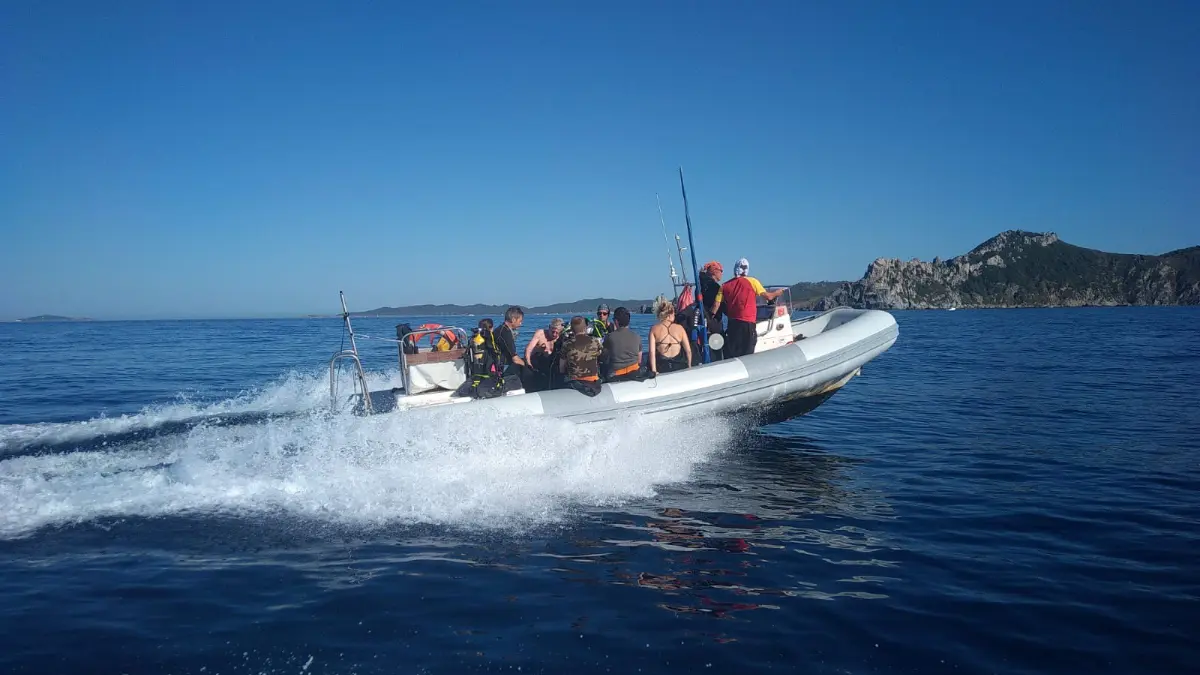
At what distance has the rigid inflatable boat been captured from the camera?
787cm

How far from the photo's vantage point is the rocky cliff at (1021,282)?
381ft

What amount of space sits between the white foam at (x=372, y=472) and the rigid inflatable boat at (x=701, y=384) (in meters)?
0.24

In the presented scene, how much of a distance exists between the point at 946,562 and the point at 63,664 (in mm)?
5565

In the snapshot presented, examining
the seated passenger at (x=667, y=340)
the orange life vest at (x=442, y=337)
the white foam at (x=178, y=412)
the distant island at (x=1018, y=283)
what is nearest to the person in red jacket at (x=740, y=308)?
the seated passenger at (x=667, y=340)

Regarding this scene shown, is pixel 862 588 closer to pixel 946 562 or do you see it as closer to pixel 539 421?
pixel 946 562

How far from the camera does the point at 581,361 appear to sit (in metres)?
7.96

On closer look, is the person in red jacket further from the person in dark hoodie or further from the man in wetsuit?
the man in wetsuit

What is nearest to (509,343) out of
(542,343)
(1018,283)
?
(542,343)

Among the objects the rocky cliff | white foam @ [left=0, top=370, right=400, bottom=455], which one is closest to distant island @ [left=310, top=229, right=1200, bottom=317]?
the rocky cliff

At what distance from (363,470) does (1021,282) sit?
141m

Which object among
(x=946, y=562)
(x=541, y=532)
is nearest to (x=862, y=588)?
(x=946, y=562)

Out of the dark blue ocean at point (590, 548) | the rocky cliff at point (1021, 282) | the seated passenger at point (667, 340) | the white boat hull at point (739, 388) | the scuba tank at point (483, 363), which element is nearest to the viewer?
the dark blue ocean at point (590, 548)

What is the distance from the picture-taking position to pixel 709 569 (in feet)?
16.4

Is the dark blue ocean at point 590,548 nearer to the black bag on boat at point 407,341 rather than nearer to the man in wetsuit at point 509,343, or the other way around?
the man in wetsuit at point 509,343
